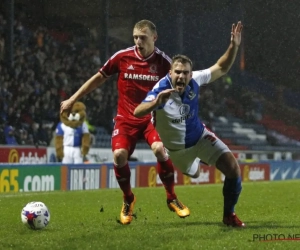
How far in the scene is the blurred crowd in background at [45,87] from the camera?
17781 millimetres

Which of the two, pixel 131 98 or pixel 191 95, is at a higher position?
pixel 191 95

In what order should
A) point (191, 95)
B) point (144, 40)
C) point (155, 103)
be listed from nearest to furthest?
1. point (155, 103)
2. point (191, 95)
3. point (144, 40)

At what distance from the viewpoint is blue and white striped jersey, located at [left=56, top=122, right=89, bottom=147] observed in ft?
52.2

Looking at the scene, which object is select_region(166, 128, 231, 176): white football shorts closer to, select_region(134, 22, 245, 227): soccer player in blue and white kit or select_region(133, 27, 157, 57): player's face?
select_region(134, 22, 245, 227): soccer player in blue and white kit

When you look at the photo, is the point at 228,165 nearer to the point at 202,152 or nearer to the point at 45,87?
the point at 202,152

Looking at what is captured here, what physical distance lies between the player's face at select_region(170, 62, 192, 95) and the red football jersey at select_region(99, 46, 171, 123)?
1.06 meters

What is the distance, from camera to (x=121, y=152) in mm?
7297

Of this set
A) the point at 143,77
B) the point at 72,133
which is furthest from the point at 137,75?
the point at 72,133

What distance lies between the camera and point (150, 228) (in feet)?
22.0

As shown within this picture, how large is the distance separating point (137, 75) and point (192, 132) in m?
1.06

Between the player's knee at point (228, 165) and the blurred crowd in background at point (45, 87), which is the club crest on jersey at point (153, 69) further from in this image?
the blurred crowd in background at point (45, 87)

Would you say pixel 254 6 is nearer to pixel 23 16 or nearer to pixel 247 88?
pixel 247 88
